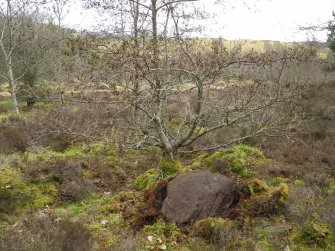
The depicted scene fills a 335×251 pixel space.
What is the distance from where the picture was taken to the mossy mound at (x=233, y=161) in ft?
27.8

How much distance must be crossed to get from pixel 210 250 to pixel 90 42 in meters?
4.42

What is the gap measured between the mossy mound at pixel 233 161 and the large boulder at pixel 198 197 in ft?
5.55

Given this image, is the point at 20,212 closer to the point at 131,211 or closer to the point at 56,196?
the point at 56,196

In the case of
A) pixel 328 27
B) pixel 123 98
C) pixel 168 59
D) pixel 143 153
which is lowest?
pixel 143 153

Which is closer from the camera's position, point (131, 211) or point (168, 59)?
point (131, 211)

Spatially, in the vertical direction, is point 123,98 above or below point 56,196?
above

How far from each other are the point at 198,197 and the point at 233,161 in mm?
2558

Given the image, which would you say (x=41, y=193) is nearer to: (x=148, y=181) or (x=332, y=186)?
(x=148, y=181)

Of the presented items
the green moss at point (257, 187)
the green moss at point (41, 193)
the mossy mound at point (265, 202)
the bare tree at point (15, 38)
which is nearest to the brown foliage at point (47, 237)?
the green moss at point (41, 193)

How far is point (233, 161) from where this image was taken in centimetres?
866

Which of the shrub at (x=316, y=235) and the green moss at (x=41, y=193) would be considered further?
the green moss at (x=41, y=193)

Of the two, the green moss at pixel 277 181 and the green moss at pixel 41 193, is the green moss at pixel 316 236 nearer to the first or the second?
the green moss at pixel 277 181

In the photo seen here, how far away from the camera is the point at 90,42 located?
6.89 meters

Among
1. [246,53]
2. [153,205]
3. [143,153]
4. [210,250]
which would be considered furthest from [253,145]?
[210,250]
